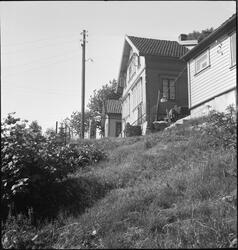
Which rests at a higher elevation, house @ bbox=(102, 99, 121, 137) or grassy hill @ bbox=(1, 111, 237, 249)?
house @ bbox=(102, 99, 121, 137)

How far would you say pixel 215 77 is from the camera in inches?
679

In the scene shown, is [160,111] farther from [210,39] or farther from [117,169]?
[117,169]

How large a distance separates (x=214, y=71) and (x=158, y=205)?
36.6 ft

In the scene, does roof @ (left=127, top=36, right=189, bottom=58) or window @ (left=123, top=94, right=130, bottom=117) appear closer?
roof @ (left=127, top=36, right=189, bottom=58)

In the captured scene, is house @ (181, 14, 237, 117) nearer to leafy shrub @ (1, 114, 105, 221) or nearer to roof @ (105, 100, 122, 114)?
leafy shrub @ (1, 114, 105, 221)

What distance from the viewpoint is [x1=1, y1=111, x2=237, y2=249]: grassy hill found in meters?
5.98

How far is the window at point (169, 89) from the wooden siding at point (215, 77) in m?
6.41

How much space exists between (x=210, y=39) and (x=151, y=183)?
10.5 meters

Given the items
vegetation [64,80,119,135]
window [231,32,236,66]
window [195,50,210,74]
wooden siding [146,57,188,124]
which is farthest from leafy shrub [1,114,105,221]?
vegetation [64,80,119,135]

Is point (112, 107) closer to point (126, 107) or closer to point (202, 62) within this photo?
point (126, 107)

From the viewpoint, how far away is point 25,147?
9.17 meters

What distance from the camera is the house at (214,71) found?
52.2 feet

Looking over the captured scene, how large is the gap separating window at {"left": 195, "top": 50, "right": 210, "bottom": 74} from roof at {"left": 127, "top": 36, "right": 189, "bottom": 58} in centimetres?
719

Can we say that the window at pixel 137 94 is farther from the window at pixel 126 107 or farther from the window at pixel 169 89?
the window at pixel 126 107
